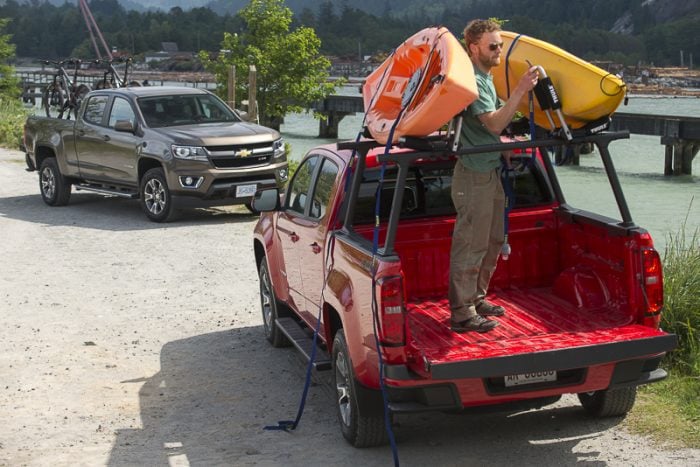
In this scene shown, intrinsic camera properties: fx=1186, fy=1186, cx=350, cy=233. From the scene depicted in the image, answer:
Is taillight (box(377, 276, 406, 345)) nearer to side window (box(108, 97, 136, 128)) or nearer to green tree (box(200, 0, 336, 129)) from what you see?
side window (box(108, 97, 136, 128))

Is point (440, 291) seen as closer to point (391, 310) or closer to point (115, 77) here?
point (391, 310)

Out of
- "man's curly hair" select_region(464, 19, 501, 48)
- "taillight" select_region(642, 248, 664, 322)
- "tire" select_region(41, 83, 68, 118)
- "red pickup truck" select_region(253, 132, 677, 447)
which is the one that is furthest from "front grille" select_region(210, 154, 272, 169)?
"taillight" select_region(642, 248, 664, 322)

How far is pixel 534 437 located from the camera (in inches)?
271

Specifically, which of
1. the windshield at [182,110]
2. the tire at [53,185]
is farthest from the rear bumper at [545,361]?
the tire at [53,185]

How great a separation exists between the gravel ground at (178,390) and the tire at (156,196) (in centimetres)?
253

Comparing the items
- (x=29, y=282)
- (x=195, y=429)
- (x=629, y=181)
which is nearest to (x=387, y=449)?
(x=195, y=429)

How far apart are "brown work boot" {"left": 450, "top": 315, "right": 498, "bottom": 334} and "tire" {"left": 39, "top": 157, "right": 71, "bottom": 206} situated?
13059mm

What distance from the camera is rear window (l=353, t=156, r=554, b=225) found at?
24.4 feet

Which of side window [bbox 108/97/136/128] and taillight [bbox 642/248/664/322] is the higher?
taillight [bbox 642/248/664/322]

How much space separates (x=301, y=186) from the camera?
27.8ft

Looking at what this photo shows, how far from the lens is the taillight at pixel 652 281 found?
6.52m

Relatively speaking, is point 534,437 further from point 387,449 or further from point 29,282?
point 29,282

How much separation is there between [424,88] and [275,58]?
25.9m

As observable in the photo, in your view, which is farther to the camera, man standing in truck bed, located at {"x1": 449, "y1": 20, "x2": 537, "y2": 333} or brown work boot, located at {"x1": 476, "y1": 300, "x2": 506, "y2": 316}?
brown work boot, located at {"x1": 476, "y1": 300, "x2": 506, "y2": 316}
